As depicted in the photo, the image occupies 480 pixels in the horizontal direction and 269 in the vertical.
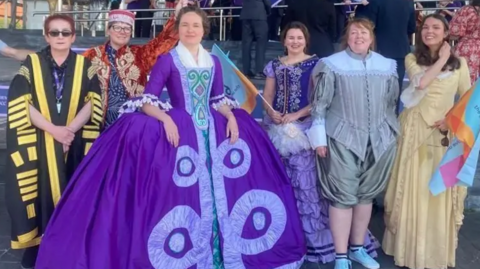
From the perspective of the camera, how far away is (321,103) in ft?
Answer: 11.6

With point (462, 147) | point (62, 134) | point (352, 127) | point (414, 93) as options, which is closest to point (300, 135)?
point (352, 127)

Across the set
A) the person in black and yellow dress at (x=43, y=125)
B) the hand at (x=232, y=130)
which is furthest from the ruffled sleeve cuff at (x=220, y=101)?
the person in black and yellow dress at (x=43, y=125)

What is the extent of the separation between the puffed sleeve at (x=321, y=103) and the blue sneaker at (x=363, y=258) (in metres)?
0.81

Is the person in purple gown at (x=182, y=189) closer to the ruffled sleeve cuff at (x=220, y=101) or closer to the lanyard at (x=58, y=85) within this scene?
the ruffled sleeve cuff at (x=220, y=101)

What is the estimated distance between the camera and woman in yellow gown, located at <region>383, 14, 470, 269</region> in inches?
143

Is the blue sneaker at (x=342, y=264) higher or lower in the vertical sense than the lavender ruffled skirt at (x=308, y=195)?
lower

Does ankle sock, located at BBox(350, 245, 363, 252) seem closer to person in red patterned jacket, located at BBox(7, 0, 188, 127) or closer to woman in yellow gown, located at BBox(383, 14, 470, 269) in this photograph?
woman in yellow gown, located at BBox(383, 14, 470, 269)

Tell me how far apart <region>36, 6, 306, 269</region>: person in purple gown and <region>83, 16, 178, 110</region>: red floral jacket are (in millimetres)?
470

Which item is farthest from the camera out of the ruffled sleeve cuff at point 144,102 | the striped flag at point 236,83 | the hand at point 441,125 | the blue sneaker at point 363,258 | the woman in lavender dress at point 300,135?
the striped flag at point 236,83

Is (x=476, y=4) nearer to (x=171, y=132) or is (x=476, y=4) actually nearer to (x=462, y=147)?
(x=462, y=147)

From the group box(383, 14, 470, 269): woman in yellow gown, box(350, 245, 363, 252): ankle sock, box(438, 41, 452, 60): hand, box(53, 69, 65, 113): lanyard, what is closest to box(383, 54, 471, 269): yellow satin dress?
box(383, 14, 470, 269): woman in yellow gown

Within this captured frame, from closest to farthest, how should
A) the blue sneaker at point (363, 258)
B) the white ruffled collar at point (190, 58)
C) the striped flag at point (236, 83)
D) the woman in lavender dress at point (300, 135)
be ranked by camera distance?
the white ruffled collar at point (190, 58)
the blue sneaker at point (363, 258)
the woman in lavender dress at point (300, 135)
the striped flag at point (236, 83)

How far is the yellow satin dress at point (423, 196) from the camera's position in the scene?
369 cm

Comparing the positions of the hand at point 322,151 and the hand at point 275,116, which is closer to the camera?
the hand at point 322,151
